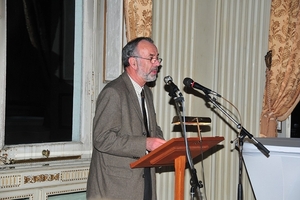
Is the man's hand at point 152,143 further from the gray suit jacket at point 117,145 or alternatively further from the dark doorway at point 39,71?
the dark doorway at point 39,71

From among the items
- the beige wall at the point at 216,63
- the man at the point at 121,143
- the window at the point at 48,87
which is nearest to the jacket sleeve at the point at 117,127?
the man at the point at 121,143

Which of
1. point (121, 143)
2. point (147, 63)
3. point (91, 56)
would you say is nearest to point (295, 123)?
point (91, 56)

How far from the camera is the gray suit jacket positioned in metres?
2.84

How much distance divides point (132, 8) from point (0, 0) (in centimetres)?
91

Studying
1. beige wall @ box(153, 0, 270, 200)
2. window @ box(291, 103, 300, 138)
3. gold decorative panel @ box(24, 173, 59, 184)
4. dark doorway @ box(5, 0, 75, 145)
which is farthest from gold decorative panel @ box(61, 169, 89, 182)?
window @ box(291, 103, 300, 138)

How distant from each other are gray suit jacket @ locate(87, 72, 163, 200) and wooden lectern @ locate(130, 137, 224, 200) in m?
0.19

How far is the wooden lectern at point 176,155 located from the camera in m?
2.55

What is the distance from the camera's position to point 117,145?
283 cm

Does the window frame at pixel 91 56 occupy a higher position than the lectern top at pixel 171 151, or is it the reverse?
the window frame at pixel 91 56

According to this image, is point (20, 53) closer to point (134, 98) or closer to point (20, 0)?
point (20, 0)

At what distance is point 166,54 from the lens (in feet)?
13.1

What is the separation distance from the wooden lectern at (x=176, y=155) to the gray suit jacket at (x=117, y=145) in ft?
0.61

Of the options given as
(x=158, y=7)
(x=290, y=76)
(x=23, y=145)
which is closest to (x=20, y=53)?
(x=23, y=145)

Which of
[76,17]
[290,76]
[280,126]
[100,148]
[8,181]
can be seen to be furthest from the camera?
[280,126]
